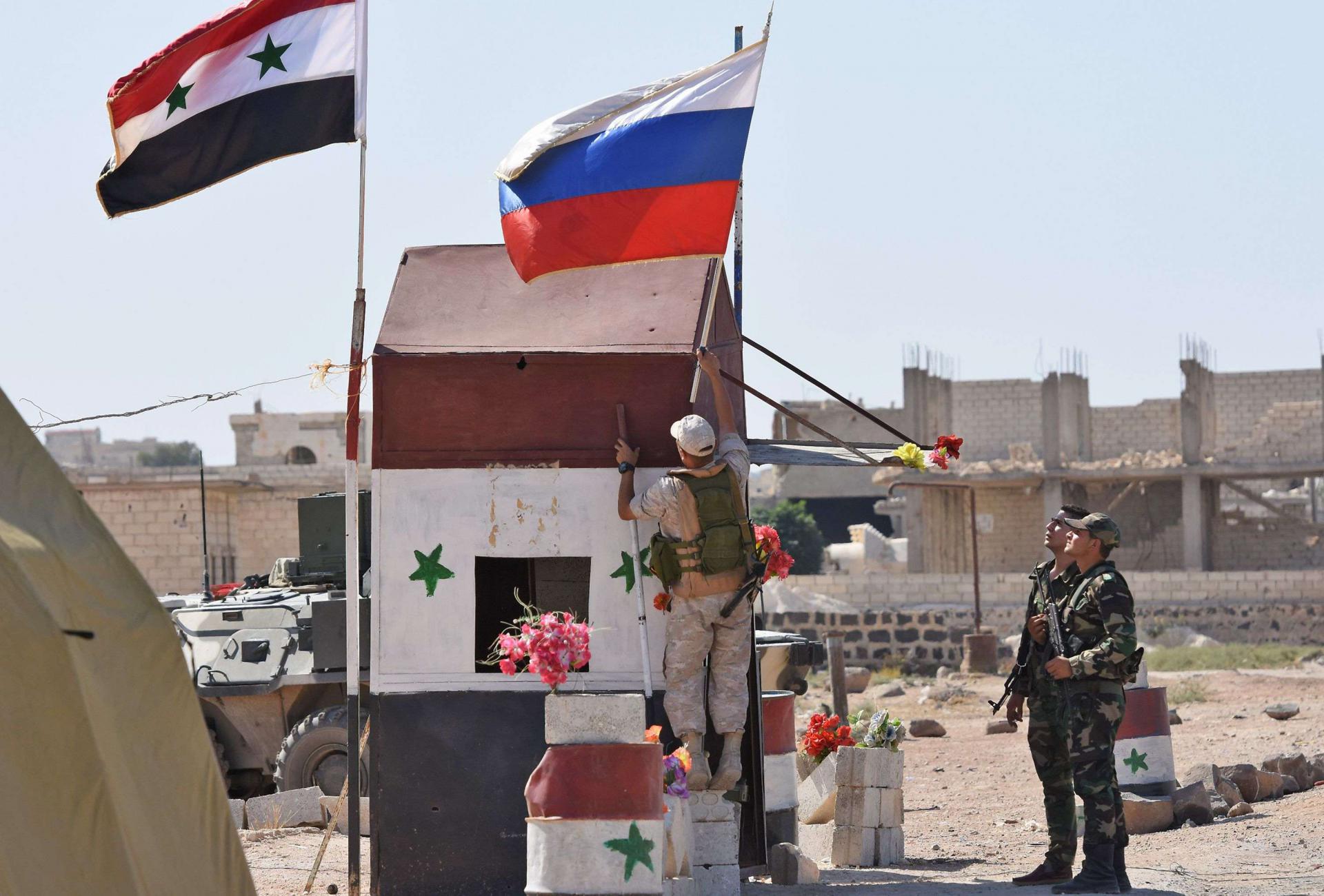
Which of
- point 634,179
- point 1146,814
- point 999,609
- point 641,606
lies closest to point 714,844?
point 641,606

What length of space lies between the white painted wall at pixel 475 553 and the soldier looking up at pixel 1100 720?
1.94 meters

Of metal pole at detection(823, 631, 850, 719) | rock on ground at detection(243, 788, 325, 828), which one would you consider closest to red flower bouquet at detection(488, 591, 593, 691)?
rock on ground at detection(243, 788, 325, 828)

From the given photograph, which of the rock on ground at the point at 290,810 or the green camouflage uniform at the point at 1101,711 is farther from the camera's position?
the rock on ground at the point at 290,810

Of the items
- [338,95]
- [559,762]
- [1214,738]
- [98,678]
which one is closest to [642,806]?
[559,762]

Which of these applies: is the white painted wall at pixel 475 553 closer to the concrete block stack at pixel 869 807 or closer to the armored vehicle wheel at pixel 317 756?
the concrete block stack at pixel 869 807

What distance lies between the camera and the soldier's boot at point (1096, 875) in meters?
7.96

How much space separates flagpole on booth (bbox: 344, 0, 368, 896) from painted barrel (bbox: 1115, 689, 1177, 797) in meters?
4.59

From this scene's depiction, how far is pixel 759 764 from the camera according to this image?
8555mm

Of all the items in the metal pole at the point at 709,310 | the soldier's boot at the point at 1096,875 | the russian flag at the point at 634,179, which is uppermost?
the russian flag at the point at 634,179

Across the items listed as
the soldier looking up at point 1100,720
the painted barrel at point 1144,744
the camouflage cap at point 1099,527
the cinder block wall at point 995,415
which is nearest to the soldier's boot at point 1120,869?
the soldier looking up at point 1100,720

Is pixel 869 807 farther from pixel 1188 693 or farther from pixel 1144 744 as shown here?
pixel 1188 693

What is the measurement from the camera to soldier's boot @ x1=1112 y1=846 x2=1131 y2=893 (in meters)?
7.99

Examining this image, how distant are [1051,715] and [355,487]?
3498mm

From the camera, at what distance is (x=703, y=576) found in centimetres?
783
